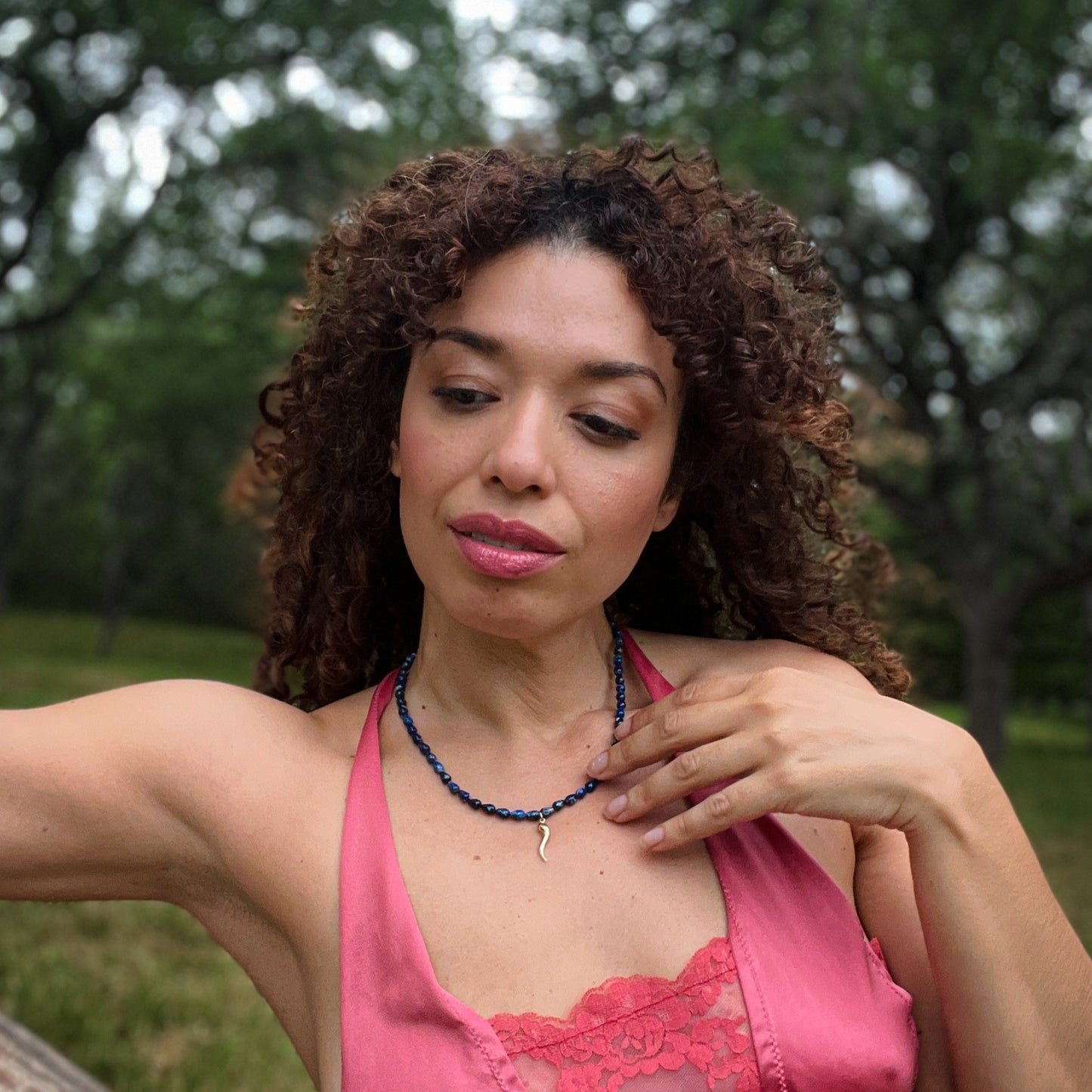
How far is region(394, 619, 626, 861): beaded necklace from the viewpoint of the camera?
1.89 metres

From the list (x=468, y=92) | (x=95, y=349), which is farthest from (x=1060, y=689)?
(x=95, y=349)

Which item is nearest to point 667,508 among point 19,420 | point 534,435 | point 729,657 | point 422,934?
point 729,657

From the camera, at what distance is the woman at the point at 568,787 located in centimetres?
174

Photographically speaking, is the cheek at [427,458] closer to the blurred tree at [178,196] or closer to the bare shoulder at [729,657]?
the bare shoulder at [729,657]

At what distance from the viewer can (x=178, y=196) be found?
599 inches

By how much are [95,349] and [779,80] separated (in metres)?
13.8

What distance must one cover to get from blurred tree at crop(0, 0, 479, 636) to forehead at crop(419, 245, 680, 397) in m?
9.63

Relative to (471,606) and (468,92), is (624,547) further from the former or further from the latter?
→ (468,92)

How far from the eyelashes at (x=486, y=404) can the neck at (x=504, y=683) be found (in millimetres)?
328

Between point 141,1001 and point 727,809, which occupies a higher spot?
point 727,809

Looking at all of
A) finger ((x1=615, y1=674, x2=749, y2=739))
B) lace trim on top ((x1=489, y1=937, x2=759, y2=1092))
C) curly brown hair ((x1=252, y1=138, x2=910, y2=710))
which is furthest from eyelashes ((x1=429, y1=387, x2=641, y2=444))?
lace trim on top ((x1=489, y1=937, x2=759, y2=1092))

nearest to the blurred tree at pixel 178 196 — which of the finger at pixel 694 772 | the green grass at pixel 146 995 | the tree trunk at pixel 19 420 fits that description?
the tree trunk at pixel 19 420

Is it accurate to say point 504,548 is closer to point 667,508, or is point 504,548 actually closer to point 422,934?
point 667,508

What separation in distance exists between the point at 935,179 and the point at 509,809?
40.7 ft
